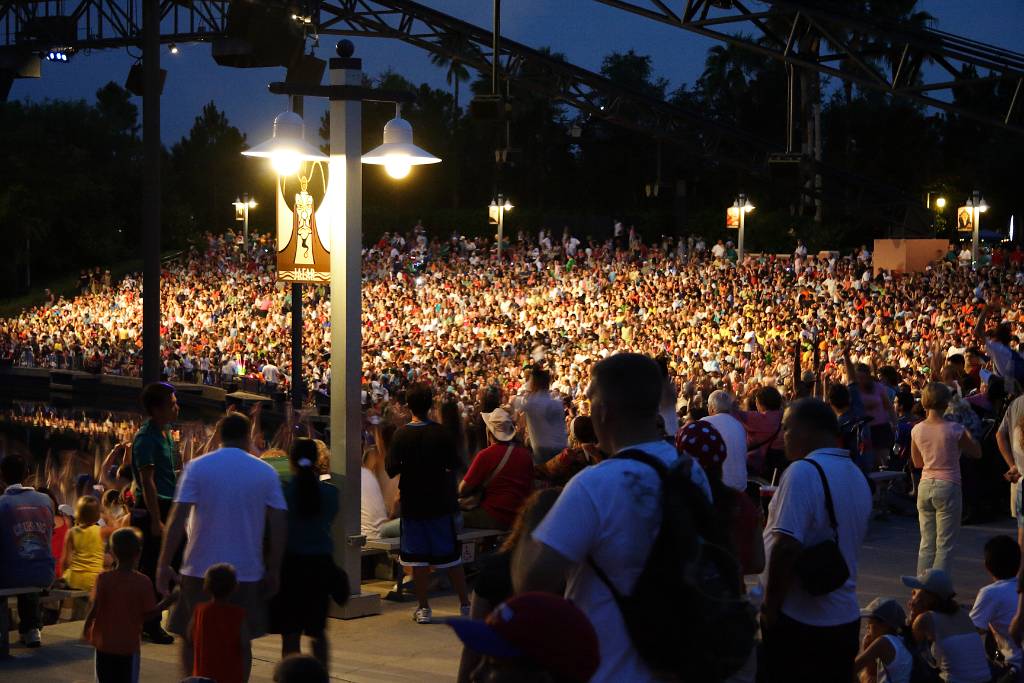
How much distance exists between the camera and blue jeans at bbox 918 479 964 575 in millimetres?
8203

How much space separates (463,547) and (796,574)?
4809 millimetres

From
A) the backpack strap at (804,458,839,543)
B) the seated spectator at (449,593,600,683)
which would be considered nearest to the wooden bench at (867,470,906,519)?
the backpack strap at (804,458,839,543)

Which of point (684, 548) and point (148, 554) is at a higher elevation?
point (684, 548)

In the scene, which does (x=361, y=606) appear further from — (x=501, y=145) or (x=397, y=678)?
(x=501, y=145)

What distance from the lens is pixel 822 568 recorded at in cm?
416

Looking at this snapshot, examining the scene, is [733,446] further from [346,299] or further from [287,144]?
[287,144]

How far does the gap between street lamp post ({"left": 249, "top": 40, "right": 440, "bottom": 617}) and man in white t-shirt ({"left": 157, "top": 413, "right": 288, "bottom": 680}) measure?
2387mm

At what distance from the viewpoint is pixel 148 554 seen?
704cm

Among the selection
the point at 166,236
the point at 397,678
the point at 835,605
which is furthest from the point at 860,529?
the point at 166,236

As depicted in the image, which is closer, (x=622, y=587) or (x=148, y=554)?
(x=622, y=587)

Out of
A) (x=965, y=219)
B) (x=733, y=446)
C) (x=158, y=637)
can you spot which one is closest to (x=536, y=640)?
(x=733, y=446)

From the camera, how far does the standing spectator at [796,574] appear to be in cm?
424

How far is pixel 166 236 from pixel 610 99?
42998 millimetres

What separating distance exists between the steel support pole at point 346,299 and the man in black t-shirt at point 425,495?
418 millimetres
